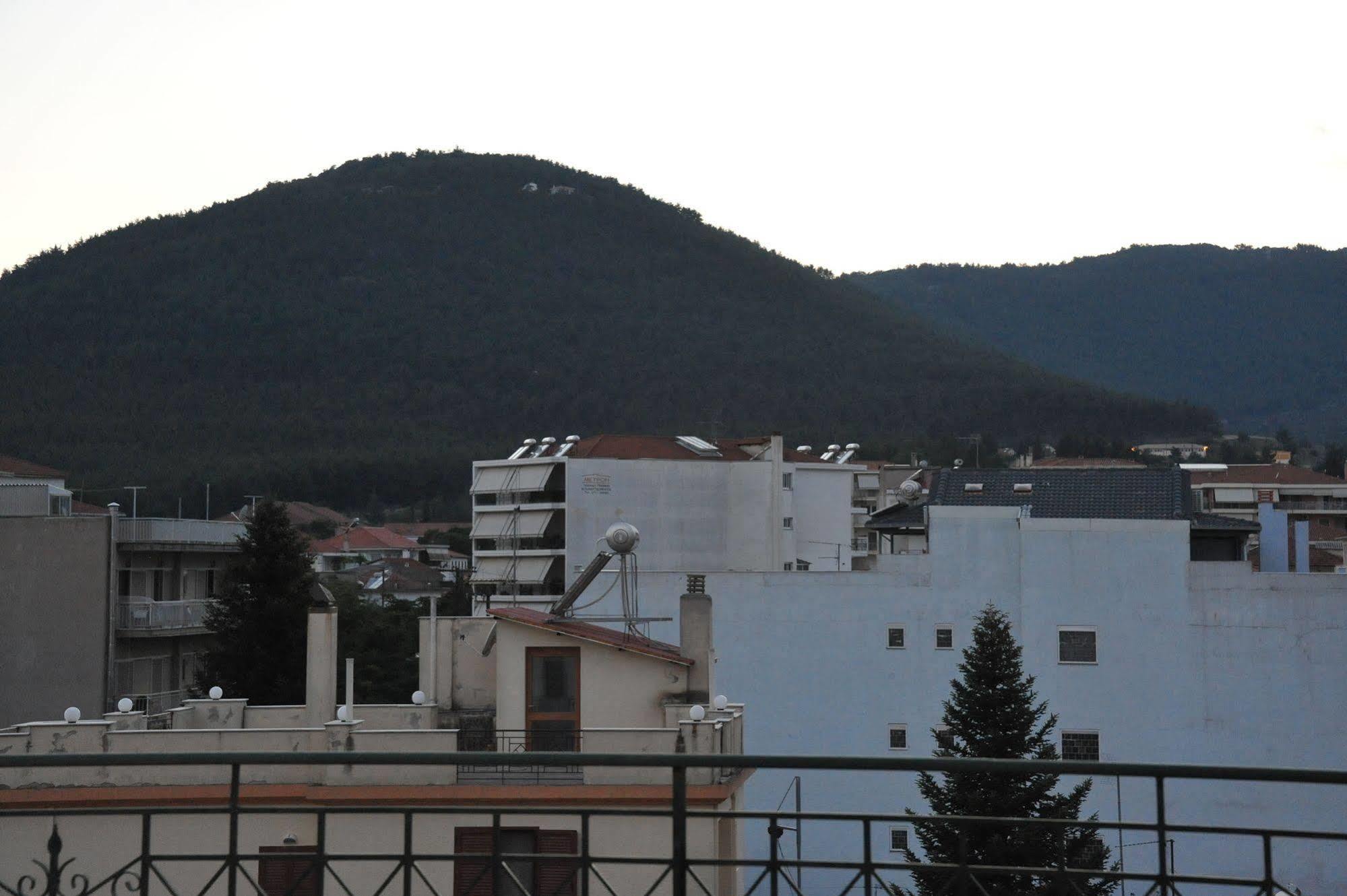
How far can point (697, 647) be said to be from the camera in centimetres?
1962

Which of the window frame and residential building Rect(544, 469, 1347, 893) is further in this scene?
the window frame

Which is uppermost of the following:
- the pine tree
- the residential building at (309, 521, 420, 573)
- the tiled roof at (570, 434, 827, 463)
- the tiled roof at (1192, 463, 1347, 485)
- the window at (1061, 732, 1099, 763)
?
the tiled roof at (1192, 463, 1347, 485)

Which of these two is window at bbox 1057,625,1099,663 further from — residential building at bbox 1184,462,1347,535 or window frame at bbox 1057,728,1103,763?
residential building at bbox 1184,462,1347,535

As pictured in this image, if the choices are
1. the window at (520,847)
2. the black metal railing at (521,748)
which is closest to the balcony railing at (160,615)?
the black metal railing at (521,748)

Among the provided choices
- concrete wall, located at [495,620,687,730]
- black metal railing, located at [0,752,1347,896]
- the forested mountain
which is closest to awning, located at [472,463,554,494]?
black metal railing, located at [0,752,1347,896]

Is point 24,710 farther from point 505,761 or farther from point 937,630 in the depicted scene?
point 505,761

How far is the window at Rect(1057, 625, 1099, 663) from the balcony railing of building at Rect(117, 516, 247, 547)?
2177 cm

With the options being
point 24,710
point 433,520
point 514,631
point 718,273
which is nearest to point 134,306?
point 433,520

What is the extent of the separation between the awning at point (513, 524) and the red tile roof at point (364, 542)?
38383mm

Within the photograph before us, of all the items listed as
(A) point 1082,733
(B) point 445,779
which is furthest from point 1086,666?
(B) point 445,779

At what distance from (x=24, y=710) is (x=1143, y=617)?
1018 inches

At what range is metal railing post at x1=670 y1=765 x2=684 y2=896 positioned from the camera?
5043 mm

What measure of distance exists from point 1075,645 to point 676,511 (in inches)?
1215

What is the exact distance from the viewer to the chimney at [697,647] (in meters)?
19.5
